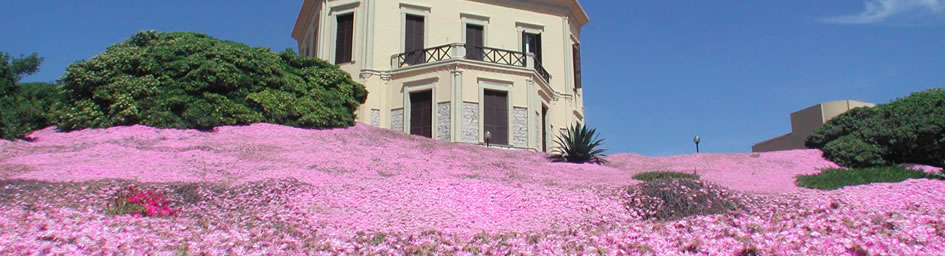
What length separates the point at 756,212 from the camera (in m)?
9.70

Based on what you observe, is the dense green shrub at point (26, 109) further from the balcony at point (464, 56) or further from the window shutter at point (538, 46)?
the window shutter at point (538, 46)

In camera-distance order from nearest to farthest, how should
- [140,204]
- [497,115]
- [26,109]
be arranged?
[140,204], [26,109], [497,115]

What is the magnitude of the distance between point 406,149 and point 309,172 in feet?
14.6

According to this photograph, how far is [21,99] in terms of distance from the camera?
704 inches

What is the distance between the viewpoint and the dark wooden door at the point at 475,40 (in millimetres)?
25219

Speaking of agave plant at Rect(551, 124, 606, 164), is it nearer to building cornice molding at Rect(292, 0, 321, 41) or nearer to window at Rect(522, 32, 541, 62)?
window at Rect(522, 32, 541, 62)

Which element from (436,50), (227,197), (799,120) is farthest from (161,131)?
(799,120)

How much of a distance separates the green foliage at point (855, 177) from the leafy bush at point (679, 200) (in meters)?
3.91

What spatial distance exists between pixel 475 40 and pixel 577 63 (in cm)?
501

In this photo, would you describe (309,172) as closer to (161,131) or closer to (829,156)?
(161,131)

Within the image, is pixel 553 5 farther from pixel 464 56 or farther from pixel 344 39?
pixel 344 39

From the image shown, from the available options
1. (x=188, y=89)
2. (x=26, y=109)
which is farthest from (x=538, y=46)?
(x=26, y=109)

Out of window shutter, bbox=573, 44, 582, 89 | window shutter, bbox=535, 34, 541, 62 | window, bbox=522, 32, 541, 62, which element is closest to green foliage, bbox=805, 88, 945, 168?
window shutter, bbox=573, 44, 582, 89

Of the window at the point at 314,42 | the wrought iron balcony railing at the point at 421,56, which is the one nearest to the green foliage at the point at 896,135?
the wrought iron balcony railing at the point at 421,56
